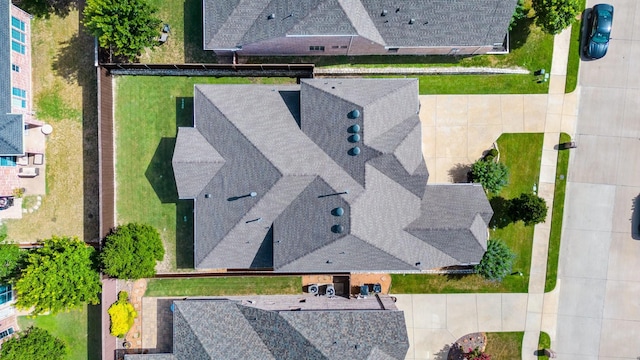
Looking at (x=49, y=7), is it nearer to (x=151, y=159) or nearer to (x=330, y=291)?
(x=151, y=159)

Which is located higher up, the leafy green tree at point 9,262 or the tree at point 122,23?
the tree at point 122,23

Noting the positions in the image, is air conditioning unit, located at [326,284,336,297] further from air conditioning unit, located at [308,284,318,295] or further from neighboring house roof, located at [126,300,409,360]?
neighboring house roof, located at [126,300,409,360]

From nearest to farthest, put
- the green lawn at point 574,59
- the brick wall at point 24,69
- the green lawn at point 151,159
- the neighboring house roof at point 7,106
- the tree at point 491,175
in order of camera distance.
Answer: the neighboring house roof at point 7,106, the brick wall at point 24,69, the tree at point 491,175, the green lawn at point 151,159, the green lawn at point 574,59

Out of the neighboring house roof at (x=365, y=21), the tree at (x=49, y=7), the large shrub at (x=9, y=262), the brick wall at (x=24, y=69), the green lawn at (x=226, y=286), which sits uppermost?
the tree at (x=49, y=7)

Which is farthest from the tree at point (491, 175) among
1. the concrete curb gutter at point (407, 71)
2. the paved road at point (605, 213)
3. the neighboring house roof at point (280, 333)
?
the neighboring house roof at point (280, 333)

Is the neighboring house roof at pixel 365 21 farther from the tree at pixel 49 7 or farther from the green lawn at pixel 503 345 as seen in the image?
the green lawn at pixel 503 345

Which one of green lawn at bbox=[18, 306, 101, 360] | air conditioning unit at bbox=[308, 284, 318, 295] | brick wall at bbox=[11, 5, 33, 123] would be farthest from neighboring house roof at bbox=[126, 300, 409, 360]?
brick wall at bbox=[11, 5, 33, 123]
